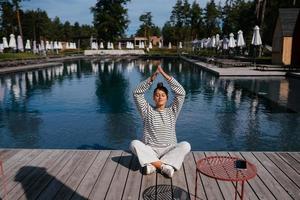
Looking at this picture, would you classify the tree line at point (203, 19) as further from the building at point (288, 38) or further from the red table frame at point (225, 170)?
the red table frame at point (225, 170)

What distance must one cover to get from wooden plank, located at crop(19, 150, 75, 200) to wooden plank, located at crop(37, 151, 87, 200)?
7 cm

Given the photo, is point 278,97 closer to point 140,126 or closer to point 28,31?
point 140,126

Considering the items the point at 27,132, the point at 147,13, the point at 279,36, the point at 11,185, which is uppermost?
the point at 147,13

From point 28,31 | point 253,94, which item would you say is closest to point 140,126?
point 253,94

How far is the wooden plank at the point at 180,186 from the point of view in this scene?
426 cm

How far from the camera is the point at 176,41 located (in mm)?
96250

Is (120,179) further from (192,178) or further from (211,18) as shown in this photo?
(211,18)

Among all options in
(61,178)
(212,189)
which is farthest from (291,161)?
(61,178)

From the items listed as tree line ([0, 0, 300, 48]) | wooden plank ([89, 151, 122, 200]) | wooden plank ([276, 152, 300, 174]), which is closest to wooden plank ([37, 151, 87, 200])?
wooden plank ([89, 151, 122, 200])

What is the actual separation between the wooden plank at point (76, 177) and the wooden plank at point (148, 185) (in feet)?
2.96

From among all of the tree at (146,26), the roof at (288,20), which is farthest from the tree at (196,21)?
the roof at (288,20)

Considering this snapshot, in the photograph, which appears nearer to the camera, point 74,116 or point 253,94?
point 74,116

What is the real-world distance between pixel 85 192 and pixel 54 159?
1.59 metres

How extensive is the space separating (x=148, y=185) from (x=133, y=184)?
231mm
